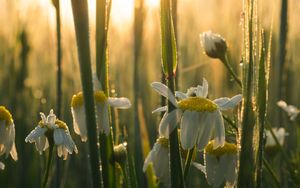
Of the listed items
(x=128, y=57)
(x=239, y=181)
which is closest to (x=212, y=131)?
(x=239, y=181)

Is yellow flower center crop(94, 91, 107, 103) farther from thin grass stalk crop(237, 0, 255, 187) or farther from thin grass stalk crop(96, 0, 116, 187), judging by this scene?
thin grass stalk crop(237, 0, 255, 187)

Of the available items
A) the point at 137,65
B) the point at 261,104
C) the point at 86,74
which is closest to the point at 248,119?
the point at 261,104

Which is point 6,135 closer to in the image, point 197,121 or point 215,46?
point 197,121

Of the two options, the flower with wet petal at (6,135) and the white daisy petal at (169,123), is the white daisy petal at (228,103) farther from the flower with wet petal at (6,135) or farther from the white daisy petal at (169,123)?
the flower with wet petal at (6,135)

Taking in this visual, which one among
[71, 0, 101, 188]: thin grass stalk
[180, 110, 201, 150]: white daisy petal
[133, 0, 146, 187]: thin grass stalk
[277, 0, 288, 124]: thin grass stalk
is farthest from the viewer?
[277, 0, 288, 124]: thin grass stalk

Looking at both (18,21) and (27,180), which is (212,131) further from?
(27,180)

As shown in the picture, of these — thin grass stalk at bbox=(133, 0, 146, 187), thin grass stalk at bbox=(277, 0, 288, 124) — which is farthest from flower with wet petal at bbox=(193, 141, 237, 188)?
thin grass stalk at bbox=(277, 0, 288, 124)
